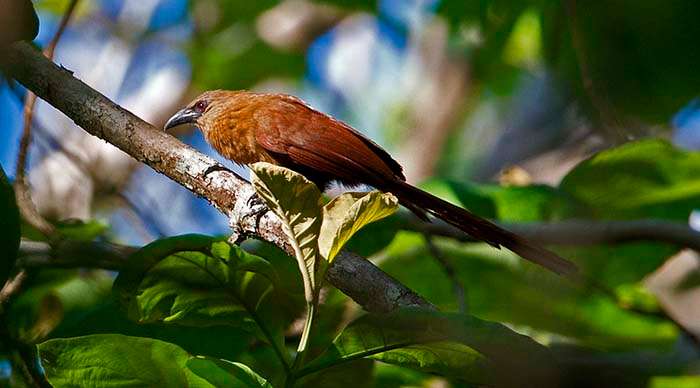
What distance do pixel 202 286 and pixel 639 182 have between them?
6.38 ft

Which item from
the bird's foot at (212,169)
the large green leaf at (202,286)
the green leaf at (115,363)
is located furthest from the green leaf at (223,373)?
the bird's foot at (212,169)

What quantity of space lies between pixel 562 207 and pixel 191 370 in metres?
1.99

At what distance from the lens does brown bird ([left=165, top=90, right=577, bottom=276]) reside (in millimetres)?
3188

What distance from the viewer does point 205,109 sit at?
4.04 meters

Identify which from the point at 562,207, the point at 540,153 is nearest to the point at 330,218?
the point at 562,207

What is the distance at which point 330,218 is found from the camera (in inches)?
67.3

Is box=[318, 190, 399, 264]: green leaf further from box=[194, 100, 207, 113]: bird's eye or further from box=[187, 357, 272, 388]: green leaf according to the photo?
box=[194, 100, 207, 113]: bird's eye

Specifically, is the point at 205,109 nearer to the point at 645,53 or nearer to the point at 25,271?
the point at 25,271

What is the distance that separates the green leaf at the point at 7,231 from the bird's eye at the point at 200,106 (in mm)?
2430

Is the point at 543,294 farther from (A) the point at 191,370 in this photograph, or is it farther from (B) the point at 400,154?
(B) the point at 400,154

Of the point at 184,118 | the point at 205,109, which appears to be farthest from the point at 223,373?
the point at 184,118

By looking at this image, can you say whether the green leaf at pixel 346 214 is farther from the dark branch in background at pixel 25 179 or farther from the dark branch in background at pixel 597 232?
the dark branch in background at pixel 597 232

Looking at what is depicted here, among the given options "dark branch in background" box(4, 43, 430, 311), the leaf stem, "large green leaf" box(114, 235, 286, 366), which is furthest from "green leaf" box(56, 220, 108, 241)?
the leaf stem

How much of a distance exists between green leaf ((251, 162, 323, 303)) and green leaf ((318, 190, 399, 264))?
28 mm
